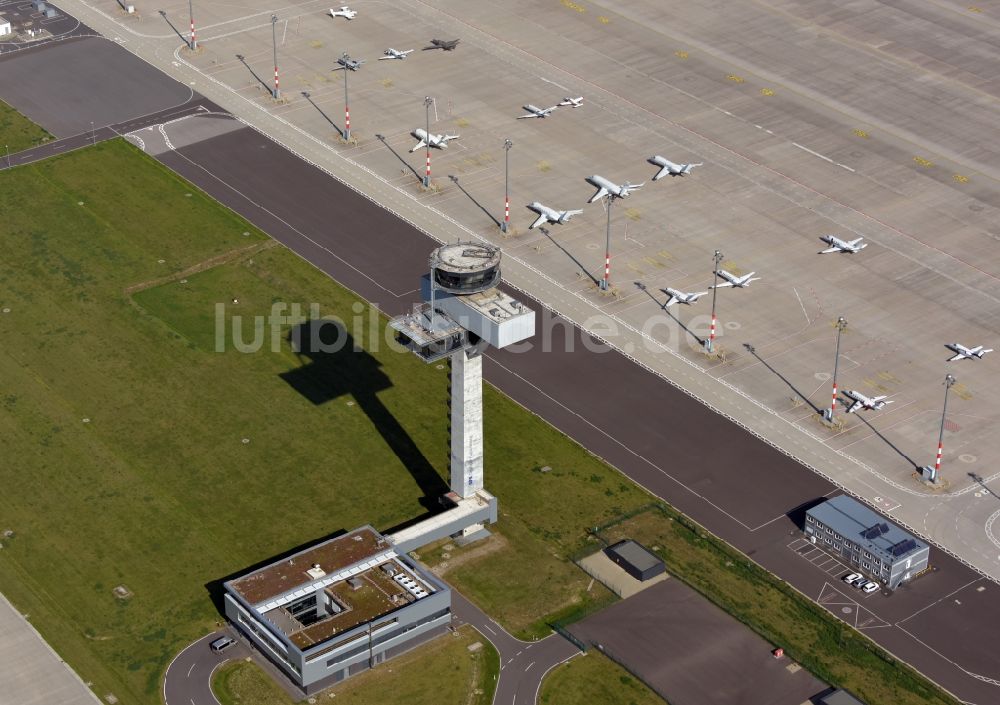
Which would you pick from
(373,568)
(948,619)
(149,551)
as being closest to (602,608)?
(373,568)

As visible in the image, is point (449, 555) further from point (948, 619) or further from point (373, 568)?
point (948, 619)

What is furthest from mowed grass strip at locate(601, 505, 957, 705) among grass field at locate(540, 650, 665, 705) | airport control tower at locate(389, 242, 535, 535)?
airport control tower at locate(389, 242, 535, 535)

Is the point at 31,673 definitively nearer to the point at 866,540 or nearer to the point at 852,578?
the point at 852,578

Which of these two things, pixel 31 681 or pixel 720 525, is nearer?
pixel 31 681

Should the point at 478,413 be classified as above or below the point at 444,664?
above

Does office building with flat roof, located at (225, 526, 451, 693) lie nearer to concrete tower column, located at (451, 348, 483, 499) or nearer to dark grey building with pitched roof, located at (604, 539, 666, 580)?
concrete tower column, located at (451, 348, 483, 499)

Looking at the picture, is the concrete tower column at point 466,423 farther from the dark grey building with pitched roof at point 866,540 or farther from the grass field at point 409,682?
the dark grey building with pitched roof at point 866,540

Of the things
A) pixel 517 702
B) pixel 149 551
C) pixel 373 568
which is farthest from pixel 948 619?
pixel 149 551
